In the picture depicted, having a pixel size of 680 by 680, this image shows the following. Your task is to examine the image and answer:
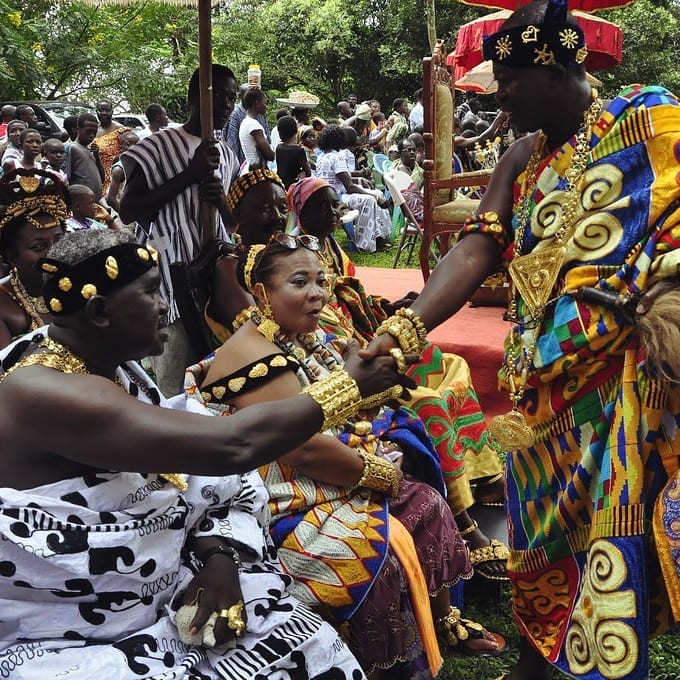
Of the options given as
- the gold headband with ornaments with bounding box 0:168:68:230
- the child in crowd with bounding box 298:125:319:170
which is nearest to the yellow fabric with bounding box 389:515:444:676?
the gold headband with ornaments with bounding box 0:168:68:230

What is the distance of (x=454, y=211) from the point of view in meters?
6.70

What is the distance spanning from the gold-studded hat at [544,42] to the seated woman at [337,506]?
1.01 metres

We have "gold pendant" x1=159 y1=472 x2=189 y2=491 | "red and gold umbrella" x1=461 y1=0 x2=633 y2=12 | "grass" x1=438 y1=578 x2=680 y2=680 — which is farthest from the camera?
"red and gold umbrella" x1=461 y1=0 x2=633 y2=12

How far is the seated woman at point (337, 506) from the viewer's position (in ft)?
8.46

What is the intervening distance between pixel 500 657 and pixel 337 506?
1.02m

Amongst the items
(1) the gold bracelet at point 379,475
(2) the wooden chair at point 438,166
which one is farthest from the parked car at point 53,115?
(1) the gold bracelet at point 379,475

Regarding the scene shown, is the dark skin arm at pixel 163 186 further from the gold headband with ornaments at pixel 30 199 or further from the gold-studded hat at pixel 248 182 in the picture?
the gold headband with ornaments at pixel 30 199

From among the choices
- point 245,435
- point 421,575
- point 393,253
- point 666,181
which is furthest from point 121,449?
point 393,253

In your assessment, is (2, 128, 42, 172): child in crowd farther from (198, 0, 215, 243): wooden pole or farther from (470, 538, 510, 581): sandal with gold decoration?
(470, 538, 510, 581): sandal with gold decoration

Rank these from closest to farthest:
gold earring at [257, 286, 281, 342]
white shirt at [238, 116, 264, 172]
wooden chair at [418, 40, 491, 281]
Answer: gold earring at [257, 286, 281, 342]
wooden chair at [418, 40, 491, 281]
white shirt at [238, 116, 264, 172]

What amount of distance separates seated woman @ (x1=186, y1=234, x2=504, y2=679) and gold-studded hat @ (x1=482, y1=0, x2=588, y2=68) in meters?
1.01

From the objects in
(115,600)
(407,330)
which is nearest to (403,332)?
(407,330)

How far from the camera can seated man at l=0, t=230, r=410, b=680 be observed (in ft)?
5.68

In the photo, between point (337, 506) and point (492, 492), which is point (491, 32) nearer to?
point (492, 492)
